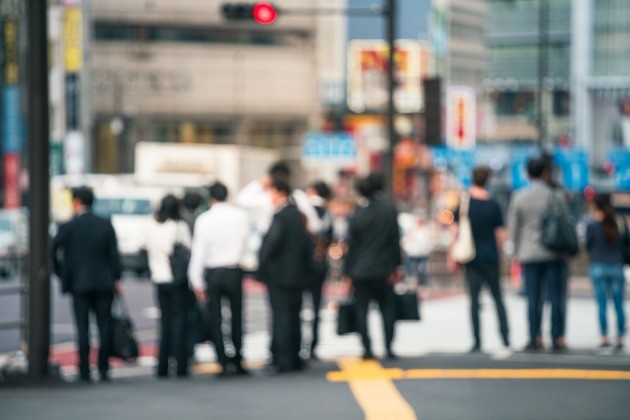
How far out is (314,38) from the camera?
276 feet

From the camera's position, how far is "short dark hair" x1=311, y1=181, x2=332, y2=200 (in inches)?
554

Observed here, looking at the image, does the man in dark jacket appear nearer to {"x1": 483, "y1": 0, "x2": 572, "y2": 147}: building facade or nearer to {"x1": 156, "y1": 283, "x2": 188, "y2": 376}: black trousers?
{"x1": 156, "y1": 283, "x2": 188, "y2": 376}: black trousers

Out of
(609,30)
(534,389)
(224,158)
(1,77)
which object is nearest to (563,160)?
(224,158)

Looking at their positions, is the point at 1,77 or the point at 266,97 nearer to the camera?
the point at 1,77

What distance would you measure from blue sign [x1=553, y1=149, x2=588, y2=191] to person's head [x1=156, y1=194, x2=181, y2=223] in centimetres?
2632

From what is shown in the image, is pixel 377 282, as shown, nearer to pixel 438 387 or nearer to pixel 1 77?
pixel 438 387

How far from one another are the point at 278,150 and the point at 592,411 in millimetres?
74997

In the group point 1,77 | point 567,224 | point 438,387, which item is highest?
point 1,77

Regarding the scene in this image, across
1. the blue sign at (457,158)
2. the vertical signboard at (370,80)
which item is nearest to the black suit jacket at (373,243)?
the blue sign at (457,158)

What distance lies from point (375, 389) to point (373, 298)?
96.0 inches

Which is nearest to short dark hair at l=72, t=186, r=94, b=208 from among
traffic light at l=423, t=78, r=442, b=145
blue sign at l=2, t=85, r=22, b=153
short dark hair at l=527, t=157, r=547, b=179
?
short dark hair at l=527, t=157, r=547, b=179

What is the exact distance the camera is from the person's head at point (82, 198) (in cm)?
1132

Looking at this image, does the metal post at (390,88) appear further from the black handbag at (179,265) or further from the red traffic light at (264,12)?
the black handbag at (179,265)

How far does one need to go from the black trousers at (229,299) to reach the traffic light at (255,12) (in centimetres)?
913
